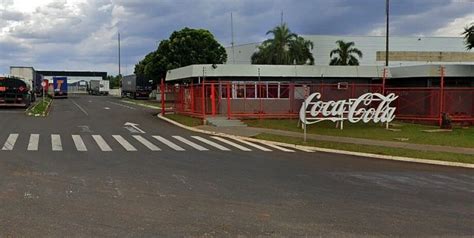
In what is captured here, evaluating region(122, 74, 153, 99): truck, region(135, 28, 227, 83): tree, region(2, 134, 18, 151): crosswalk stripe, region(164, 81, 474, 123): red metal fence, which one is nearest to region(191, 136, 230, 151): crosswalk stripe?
region(2, 134, 18, 151): crosswalk stripe

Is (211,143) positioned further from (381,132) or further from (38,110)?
(38,110)

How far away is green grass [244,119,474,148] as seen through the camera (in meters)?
19.5

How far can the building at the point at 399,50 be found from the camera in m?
82.6

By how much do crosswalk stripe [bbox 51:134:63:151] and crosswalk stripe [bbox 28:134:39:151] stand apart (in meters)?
0.46

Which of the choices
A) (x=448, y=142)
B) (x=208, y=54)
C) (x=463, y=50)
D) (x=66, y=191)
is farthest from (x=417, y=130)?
(x=463, y=50)

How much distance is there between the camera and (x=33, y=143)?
16.9 metres

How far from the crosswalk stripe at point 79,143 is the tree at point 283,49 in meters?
44.2

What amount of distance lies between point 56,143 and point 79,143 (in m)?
0.69

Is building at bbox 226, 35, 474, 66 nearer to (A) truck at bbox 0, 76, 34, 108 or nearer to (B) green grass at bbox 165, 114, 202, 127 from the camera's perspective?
(A) truck at bbox 0, 76, 34, 108

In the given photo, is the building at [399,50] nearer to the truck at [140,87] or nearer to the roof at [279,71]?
the truck at [140,87]

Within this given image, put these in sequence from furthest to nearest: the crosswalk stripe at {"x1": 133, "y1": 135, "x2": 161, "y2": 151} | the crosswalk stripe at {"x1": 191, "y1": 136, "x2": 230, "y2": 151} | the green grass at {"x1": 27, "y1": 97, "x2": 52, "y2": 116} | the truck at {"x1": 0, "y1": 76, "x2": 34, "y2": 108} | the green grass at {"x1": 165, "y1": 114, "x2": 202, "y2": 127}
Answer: the truck at {"x1": 0, "y1": 76, "x2": 34, "y2": 108} → the green grass at {"x1": 27, "y1": 97, "x2": 52, "y2": 116} → the green grass at {"x1": 165, "y1": 114, "x2": 202, "y2": 127} → the crosswalk stripe at {"x1": 191, "y1": 136, "x2": 230, "y2": 151} → the crosswalk stripe at {"x1": 133, "y1": 135, "x2": 161, "y2": 151}

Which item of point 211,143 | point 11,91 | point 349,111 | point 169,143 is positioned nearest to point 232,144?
point 211,143

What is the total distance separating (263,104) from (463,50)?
66.4m

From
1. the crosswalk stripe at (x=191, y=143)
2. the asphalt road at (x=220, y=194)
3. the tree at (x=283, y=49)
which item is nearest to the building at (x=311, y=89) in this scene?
the crosswalk stripe at (x=191, y=143)
